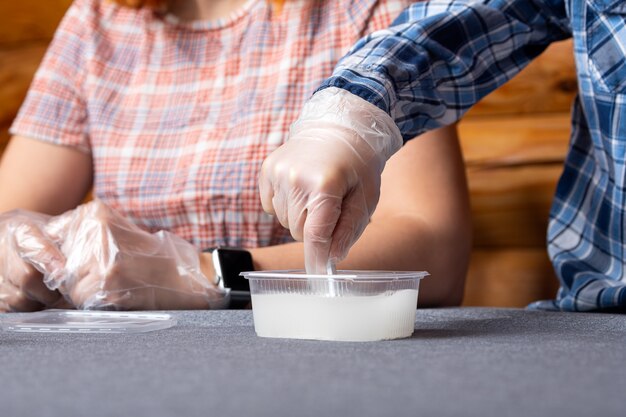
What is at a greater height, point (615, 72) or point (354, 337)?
point (615, 72)

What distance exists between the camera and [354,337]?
2.04 feet

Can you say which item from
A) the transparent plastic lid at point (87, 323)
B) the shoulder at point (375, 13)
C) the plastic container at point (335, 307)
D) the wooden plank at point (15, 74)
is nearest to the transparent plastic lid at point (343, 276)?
the plastic container at point (335, 307)

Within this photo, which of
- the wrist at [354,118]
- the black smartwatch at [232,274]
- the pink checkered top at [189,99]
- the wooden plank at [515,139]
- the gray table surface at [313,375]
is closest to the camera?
the gray table surface at [313,375]

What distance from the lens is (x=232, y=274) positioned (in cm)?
101

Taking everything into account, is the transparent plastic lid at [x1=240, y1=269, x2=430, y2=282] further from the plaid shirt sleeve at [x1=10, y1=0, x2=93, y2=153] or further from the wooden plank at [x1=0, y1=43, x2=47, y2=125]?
the wooden plank at [x1=0, y1=43, x2=47, y2=125]

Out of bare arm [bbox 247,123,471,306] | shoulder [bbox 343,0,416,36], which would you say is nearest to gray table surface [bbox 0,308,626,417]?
bare arm [bbox 247,123,471,306]

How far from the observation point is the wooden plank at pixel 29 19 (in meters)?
1.83

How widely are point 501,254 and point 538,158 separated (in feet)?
0.63

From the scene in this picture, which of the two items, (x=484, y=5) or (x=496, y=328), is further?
(x=484, y=5)

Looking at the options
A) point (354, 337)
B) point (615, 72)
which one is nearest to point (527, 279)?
point (615, 72)

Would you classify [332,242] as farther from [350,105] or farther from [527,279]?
[527,279]

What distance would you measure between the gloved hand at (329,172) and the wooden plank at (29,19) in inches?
48.7

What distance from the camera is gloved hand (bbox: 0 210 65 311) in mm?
976

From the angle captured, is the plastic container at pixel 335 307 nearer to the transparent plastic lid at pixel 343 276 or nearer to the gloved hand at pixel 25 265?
the transparent plastic lid at pixel 343 276
